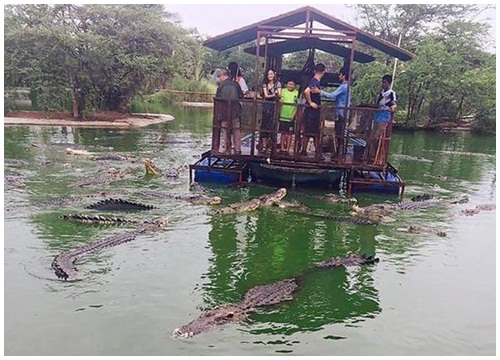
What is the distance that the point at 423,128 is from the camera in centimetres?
2628

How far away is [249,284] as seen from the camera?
5.40 meters

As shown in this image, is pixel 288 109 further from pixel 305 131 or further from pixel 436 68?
pixel 436 68

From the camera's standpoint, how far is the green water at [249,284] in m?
4.25

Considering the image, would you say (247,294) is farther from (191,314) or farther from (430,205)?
(430,205)

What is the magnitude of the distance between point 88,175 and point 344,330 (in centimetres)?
756

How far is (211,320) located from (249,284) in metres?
1.16

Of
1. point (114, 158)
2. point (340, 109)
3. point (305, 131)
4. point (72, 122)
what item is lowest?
point (114, 158)

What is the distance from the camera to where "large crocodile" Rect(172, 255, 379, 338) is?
4207 millimetres

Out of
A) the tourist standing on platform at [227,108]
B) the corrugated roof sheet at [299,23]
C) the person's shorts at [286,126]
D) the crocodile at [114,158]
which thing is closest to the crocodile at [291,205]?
the person's shorts at [286,126]

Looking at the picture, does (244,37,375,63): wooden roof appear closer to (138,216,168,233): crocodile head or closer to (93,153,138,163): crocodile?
(93,153,138,163): crocodile

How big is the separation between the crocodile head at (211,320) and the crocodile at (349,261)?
1.71 metres

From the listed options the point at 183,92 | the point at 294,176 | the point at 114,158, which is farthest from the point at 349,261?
the point at 183,92

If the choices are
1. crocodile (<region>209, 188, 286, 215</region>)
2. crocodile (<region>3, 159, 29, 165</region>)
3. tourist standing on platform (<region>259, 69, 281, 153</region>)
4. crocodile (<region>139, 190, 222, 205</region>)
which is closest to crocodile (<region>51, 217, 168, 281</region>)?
crocodile (<region>209, 188, 286, 215</region>)

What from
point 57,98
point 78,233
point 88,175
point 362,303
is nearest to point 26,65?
point 57,98
